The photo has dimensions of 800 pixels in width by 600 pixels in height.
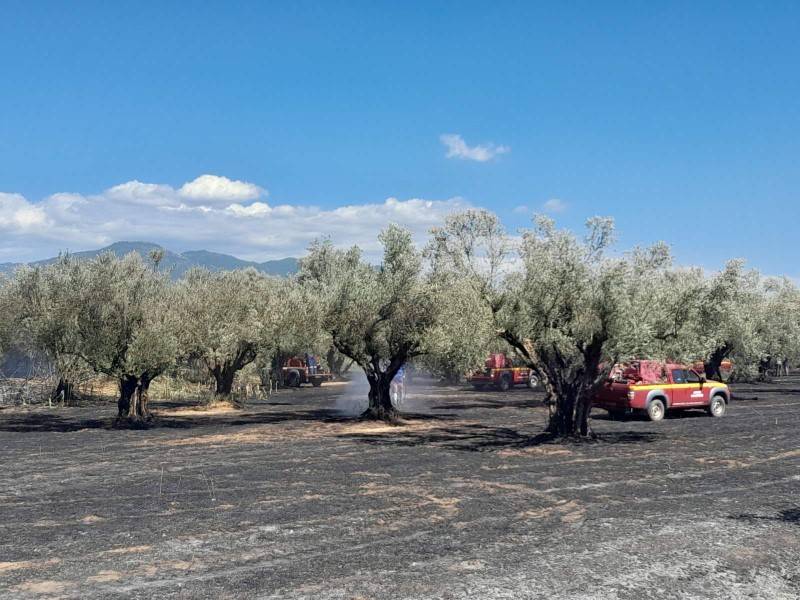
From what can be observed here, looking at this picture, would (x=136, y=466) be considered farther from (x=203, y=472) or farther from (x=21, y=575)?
(x=21, y=575)

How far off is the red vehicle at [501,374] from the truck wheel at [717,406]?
15480mm

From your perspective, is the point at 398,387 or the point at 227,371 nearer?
the point at 398,387

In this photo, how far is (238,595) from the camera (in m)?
7.12

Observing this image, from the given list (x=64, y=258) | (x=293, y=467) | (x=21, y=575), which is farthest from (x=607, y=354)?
(x=64, y=258)

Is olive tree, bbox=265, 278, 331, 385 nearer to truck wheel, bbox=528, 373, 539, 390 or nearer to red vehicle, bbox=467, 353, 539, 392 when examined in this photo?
red vehicle, bbox=467, 353, 539, 392

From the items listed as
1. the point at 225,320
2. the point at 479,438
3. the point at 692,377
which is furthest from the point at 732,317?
the point at 225,320

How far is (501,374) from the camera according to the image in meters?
41.4

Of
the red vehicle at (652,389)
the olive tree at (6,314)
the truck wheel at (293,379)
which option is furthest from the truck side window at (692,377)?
the olive tree at (6,314)

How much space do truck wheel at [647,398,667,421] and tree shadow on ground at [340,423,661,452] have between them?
324 cm

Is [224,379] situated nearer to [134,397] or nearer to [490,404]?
[134,397]

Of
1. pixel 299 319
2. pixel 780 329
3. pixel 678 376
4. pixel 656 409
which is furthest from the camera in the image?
pixel 780 329

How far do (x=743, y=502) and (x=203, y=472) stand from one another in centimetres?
1036

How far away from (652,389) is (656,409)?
0.80 m

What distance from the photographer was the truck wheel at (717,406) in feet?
83.0
